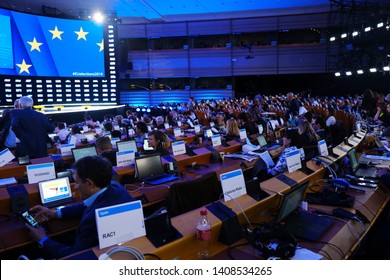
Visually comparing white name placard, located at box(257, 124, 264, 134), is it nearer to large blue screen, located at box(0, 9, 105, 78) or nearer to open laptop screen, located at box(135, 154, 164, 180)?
open laptop screen, located at box(135, 154, 164, 180)

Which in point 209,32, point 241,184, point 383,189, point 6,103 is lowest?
point 383,189

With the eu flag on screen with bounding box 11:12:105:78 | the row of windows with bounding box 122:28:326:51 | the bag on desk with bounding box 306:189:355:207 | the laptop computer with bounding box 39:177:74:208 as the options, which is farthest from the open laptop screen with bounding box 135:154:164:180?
the row of windows with bounding box 122:28:326:51

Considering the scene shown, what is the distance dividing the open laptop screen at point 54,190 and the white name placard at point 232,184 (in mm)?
1648

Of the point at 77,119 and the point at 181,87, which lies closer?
the point at 77,119

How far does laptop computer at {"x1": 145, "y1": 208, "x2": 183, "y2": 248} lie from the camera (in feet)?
6.57

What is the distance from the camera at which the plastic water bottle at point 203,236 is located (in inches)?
82.3

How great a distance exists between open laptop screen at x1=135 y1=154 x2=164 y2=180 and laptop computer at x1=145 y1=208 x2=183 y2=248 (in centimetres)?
194

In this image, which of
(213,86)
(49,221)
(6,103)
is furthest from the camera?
(213,86)

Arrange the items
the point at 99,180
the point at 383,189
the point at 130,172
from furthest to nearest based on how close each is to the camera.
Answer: the point at 130,172
the point at 383,189
the point at 99,180

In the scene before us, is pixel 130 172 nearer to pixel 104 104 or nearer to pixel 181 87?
pixel 104 104

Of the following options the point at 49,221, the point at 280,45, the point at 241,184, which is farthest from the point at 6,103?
the point at 280,45

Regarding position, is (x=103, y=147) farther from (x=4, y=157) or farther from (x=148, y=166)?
(x=4, y=157)

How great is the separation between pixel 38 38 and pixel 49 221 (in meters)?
12.0

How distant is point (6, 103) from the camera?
12.3 metres
